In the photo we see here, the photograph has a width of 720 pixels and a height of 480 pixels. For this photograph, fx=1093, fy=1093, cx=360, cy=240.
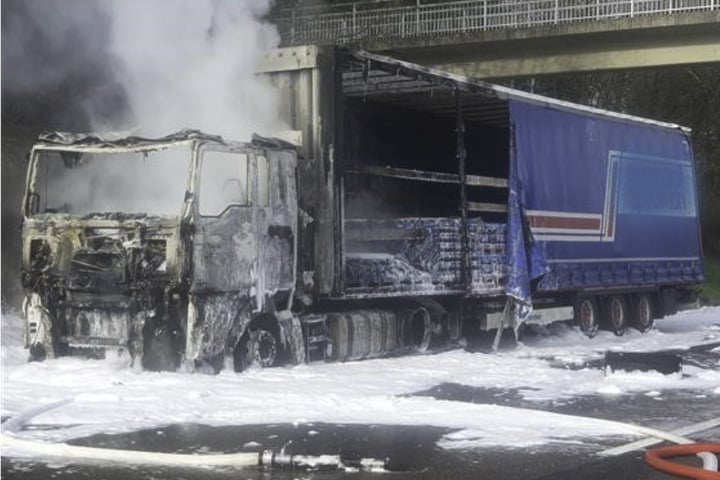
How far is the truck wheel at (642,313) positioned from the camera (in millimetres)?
19250

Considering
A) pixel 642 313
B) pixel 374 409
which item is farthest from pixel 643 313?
pixel 374 409

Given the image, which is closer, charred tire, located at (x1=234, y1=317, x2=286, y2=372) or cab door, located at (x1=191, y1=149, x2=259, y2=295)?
cab door, located at (x1=191, y1=149, x2=259, y2=295)

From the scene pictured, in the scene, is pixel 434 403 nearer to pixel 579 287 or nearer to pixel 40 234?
pixel 40 234

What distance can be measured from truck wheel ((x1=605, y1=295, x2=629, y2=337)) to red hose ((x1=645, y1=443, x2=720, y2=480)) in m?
10.6

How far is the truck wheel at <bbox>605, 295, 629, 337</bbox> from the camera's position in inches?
A: 727

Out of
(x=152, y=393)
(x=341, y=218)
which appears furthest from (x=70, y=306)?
(x=341, y=218)

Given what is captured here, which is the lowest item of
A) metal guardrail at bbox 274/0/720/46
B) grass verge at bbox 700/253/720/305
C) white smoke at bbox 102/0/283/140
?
grass verge at bbox 700/253/720/305

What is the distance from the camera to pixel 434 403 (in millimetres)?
9961

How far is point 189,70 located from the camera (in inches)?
490

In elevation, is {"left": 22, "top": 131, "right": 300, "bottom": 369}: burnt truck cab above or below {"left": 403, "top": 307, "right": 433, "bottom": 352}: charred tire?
above

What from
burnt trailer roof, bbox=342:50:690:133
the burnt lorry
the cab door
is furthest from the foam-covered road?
burnt trailer roof, bbox=342:50:690:133

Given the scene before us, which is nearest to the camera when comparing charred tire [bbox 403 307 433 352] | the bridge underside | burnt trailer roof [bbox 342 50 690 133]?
burnt trailer roof [bbox 342 50 690 133]

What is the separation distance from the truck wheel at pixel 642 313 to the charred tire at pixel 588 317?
4.66 feet

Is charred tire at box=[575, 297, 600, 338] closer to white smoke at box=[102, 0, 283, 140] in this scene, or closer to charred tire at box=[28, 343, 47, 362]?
white smoke at box=[102, 0, 283, 140]
